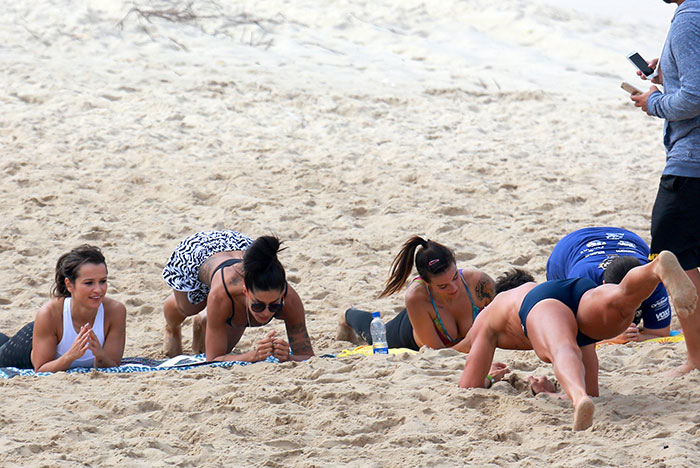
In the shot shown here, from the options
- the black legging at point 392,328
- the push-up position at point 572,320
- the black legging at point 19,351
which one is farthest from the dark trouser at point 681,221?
the black legging at point 19,351

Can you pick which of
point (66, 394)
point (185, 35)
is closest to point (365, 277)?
point (66, 394)

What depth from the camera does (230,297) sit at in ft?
15.8

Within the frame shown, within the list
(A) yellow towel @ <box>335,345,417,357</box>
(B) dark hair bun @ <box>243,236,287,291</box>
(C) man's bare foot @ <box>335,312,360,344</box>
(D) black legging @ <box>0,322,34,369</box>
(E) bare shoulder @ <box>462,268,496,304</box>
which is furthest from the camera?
(C) man's bare foot @ <box>335,312,360,344</box>

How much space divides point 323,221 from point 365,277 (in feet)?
3.53

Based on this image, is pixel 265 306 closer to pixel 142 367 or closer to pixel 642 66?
pixel 142 367

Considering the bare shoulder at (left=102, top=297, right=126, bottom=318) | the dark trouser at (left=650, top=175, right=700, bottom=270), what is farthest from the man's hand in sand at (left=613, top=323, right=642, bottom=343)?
the bare shoulder at (left=102, top=297, right=126, bottom=318)

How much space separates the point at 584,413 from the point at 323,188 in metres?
5.25

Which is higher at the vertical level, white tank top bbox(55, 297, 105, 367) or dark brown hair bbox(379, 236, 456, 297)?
dark brown hair bbox(379, 236, 456, 297)

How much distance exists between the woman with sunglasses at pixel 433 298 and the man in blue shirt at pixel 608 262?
47 centimetres

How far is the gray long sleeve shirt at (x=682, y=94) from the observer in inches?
152

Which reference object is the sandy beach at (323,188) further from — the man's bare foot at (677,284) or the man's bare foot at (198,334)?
the man's bare foot at (677,284)

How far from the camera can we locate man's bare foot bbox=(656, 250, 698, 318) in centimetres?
309

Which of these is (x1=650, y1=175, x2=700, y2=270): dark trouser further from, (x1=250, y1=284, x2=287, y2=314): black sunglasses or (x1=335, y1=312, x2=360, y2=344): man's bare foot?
(x1=335, y1=312, x2=360, y2=344): man's bare foot

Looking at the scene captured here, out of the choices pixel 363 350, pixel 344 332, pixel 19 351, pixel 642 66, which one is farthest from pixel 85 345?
pixel 642 66
